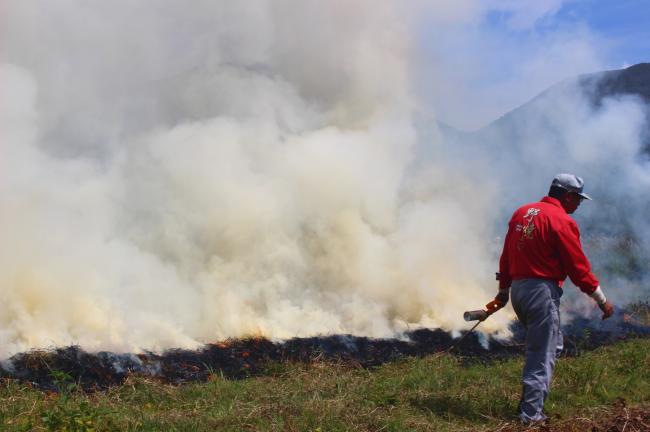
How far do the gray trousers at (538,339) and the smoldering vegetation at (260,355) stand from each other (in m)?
1.91

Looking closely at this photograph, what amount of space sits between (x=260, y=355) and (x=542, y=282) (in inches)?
182

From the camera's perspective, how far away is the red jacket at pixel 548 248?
5.62 metres

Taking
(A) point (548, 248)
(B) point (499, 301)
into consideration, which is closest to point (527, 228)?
(A) point (548, 248)

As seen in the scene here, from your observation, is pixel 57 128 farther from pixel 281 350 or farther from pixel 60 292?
pixel 281 350

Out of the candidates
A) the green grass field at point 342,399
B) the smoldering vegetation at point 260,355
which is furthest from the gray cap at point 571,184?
the smoldering vegetation at point 260,355

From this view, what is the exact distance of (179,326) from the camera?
392 inches

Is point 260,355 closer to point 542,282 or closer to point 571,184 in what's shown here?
point 542,282

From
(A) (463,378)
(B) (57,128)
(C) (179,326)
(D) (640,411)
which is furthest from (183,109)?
(D) (640,411)

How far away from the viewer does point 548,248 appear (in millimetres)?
5766

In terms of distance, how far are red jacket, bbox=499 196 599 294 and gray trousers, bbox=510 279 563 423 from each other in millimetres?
112

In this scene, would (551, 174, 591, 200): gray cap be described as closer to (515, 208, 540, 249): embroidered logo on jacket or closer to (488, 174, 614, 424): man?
(488, 174, 614, 424): man

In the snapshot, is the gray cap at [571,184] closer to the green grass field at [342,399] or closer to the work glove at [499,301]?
the work glove at [499,301]

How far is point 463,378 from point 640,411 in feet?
7.23

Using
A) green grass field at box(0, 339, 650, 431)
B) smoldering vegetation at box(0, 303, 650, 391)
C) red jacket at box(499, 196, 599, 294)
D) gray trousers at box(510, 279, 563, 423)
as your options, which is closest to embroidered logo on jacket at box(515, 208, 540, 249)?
red jacket at box(499, 196, 599, 294)
